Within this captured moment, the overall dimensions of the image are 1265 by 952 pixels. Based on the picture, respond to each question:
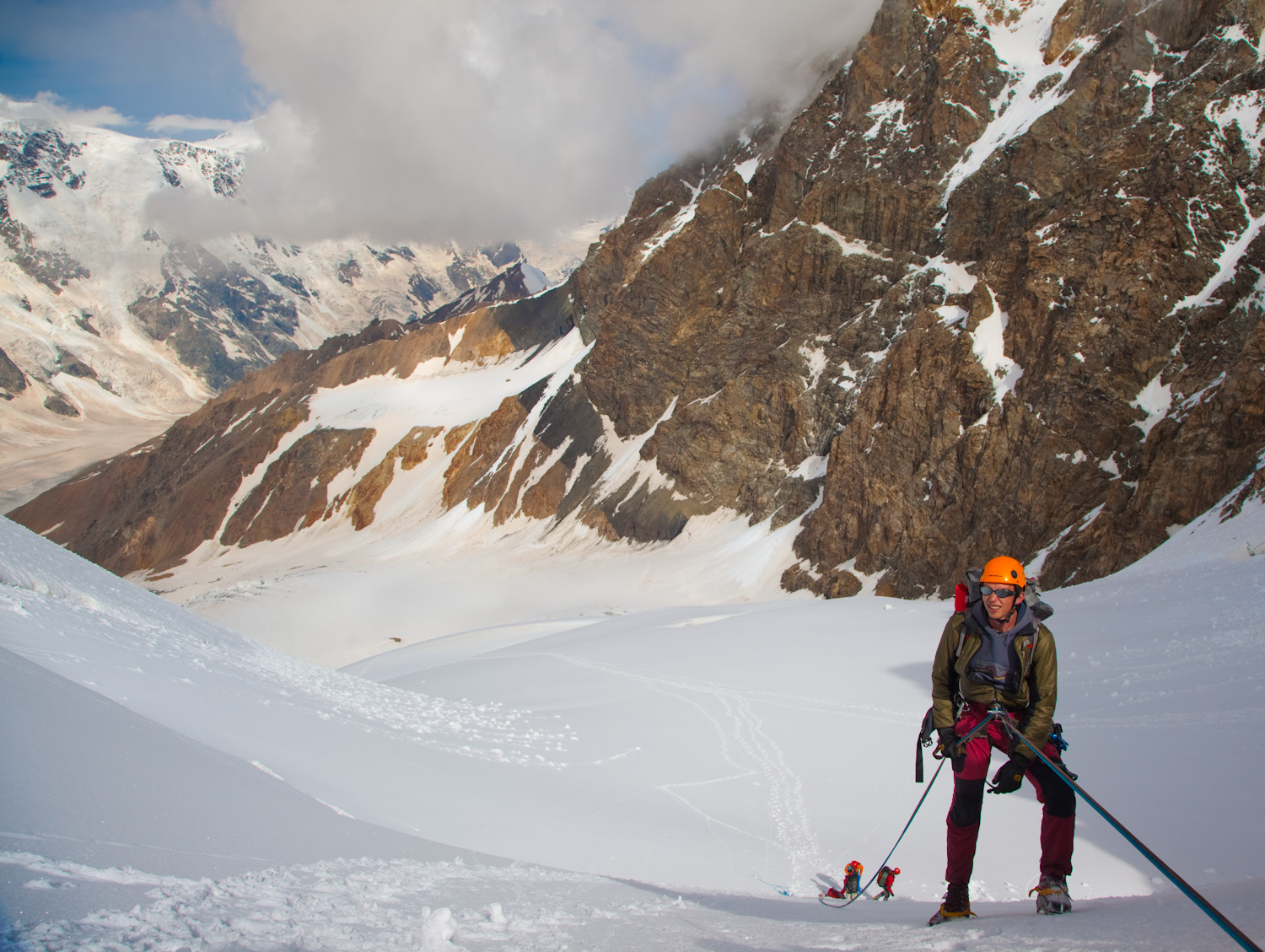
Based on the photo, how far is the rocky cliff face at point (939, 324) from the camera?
30750 millimetres

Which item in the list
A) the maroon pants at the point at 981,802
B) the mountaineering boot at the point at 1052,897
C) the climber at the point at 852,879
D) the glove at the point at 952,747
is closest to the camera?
the mountaineering boot at the point at 1052,897

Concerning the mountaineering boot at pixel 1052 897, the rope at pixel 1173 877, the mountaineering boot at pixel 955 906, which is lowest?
the mountaineering boot at pixel 955 906

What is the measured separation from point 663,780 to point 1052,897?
223 inches

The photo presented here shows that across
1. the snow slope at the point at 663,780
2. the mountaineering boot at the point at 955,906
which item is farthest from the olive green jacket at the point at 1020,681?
the snow slope at the point at 663,780

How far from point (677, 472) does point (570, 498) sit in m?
11.4

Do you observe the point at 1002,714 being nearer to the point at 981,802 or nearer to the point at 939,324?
the point at 981,802

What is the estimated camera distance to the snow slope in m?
3.76

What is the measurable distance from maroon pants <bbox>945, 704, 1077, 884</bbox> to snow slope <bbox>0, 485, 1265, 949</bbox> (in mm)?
312

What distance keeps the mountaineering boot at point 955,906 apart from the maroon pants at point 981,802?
2.6 inches

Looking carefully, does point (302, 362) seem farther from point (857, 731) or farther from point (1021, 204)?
point (857, 731)

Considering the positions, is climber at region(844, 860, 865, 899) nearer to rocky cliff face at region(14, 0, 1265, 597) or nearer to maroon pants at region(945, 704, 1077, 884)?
maroon pants at region(945, 704, 1077, 884)

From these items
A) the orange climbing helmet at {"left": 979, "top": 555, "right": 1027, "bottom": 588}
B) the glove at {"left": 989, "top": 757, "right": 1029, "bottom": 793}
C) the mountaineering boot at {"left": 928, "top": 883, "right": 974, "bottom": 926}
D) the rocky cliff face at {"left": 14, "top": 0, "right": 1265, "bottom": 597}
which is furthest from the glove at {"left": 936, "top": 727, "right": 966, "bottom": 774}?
the rocky cliff face at {"left": 14, "top": 0, "right": 1265, "bottom": 597}

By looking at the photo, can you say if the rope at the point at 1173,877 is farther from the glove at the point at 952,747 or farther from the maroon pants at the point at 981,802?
the glove at the point at 952,747

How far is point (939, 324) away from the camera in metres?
39.4
